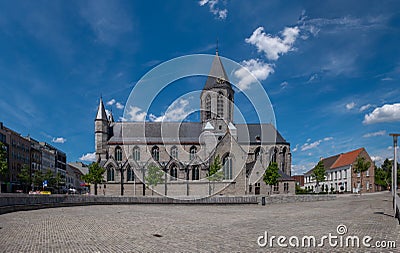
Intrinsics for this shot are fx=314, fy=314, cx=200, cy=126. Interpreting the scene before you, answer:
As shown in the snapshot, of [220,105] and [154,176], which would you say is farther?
[220,105]

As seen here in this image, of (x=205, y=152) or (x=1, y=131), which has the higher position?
(x=1, y=131)

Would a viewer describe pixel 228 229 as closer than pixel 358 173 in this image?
Yes

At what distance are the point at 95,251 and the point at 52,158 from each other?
104 metres

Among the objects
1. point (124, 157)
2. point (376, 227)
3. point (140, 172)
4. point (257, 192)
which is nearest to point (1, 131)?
point (124, 157)

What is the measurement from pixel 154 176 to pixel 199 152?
12.6 meters

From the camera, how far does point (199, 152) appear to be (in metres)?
69.4

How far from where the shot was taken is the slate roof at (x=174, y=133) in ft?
236

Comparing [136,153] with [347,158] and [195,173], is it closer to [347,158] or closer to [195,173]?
[195,173]

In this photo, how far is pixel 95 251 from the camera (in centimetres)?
996

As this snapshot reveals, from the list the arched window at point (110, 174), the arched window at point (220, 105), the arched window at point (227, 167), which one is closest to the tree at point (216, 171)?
the arched window at point (227, 167)

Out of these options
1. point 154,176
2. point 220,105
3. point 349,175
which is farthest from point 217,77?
point 349,175

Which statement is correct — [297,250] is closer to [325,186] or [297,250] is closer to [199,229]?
[199,229]

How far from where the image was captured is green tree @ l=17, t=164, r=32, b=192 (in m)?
68.9

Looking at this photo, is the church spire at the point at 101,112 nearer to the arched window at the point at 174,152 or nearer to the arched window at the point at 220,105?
the arched window at the point at 174,152
